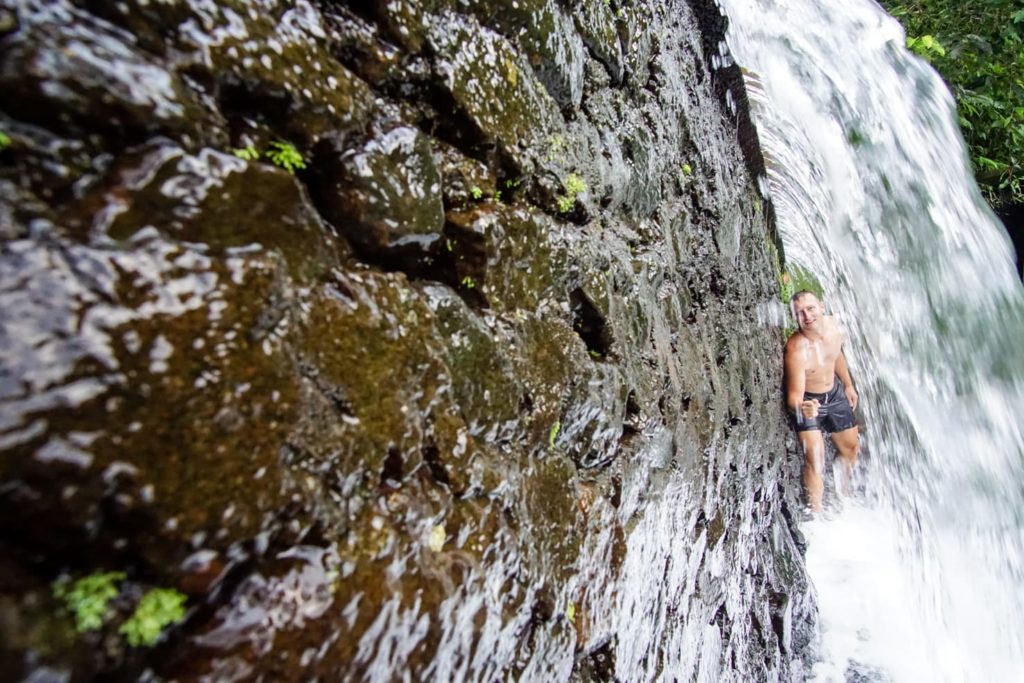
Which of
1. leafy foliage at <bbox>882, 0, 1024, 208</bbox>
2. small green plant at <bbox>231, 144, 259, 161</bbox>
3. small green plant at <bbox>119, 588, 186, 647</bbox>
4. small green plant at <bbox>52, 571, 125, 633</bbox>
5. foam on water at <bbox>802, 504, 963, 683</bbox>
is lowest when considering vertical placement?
foam on water at <bbox>802, 504, 963, 683</bbox>

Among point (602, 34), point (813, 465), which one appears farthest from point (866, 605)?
point (602, 34)

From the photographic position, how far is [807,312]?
4891mm

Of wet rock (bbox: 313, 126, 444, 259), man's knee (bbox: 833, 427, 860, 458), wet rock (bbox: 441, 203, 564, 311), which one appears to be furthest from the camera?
man's knee (bbox: 833, 427, 860, 458)

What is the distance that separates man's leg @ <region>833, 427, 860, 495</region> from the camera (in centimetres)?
546

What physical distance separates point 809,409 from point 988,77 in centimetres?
821

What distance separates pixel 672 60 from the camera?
3102mm

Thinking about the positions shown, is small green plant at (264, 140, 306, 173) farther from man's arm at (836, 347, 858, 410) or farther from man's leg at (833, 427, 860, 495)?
man's leg at (833, 427, 860, 495)

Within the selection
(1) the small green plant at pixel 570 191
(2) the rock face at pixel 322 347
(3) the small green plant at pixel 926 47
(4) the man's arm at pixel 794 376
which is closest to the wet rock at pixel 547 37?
(2) the rock face at pixel 322 347

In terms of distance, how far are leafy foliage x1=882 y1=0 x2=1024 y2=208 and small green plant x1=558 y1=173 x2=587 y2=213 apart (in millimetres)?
9744

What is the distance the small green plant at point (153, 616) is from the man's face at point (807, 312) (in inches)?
198

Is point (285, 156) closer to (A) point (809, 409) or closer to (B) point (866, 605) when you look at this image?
(A) point (809, 409)

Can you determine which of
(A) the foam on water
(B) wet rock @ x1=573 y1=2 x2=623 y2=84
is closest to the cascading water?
(A) the foam on water

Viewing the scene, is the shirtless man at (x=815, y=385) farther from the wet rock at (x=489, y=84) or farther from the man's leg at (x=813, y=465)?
the wet rock at (x=489, y=84)

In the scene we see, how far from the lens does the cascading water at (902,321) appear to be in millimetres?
5246
